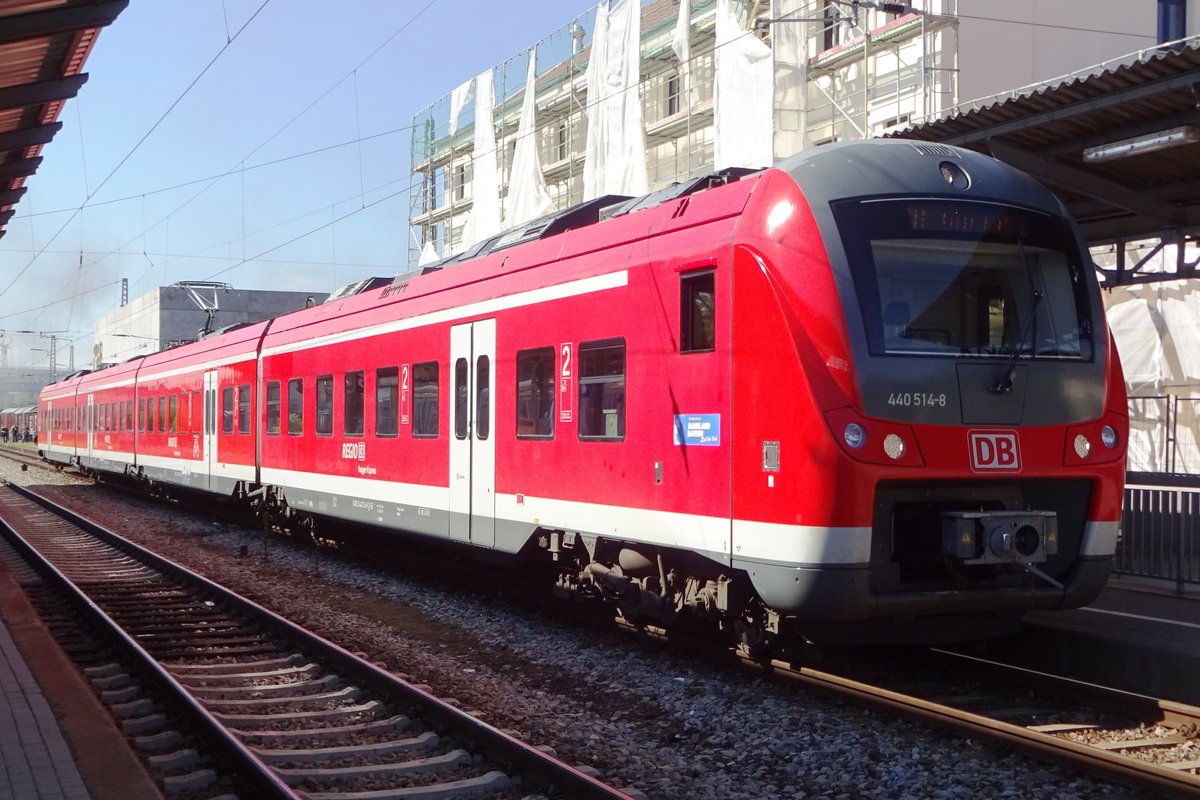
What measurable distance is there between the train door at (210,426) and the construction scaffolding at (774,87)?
1269cm

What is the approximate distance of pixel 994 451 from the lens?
7.33 metres

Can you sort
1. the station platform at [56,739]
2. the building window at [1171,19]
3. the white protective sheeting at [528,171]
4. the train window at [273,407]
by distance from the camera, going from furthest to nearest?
1. the white protective sheeting at [528,171]
2. the building window at [1171,19]
3. the train window at [273,407]
4. the station platform at [56,739]

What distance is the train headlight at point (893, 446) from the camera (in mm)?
7047

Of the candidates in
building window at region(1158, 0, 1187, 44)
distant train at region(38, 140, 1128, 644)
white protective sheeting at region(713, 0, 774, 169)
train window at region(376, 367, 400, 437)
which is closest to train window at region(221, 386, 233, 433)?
train window at region(376, 367, 400, 437)

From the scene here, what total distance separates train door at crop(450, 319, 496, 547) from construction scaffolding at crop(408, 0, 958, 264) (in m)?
12.9

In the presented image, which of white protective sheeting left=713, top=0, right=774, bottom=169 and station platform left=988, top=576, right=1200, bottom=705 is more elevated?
white protective sheeting left=713, top=0, right=774, bottom=169

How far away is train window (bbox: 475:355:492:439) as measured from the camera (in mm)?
10945

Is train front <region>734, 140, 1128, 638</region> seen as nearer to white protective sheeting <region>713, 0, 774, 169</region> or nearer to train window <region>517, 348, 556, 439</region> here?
train window <region>517, 348, 556, 439</region>

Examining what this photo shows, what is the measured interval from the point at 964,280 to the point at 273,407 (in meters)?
12.2

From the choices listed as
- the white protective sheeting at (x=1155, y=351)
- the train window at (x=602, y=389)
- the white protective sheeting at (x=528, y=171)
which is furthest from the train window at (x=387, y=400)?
the white protective sheeting at (x=528, y=171)

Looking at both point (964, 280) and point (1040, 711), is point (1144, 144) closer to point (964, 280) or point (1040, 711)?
point (964, 280)

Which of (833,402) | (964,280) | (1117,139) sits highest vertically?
(1117,139)

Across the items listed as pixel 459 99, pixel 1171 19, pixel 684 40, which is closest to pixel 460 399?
pixel 684 40

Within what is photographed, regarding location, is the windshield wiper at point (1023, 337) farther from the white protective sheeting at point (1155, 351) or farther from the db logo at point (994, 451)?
the white protective sheeting at point (1155, 351)
